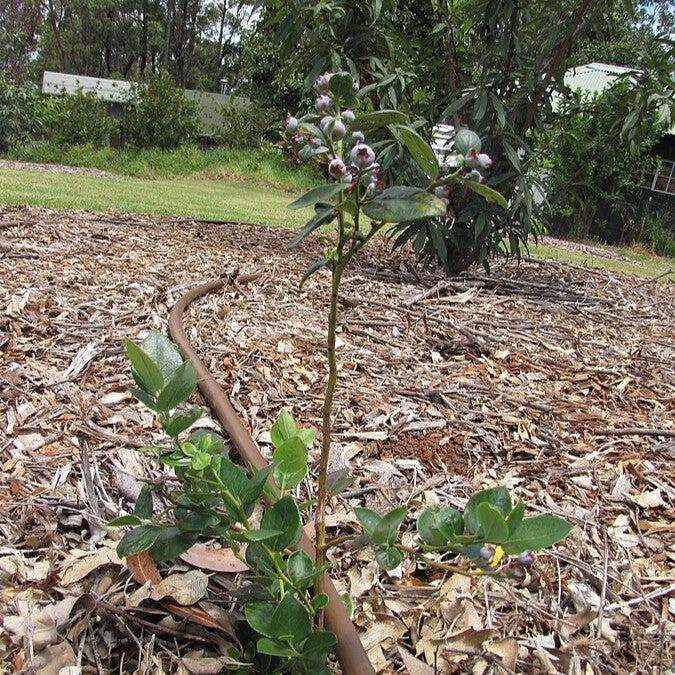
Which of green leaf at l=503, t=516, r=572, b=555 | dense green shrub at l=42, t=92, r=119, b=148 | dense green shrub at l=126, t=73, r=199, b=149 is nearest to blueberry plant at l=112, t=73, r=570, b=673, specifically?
green leaf at l=503, t=516, r=572, b=555

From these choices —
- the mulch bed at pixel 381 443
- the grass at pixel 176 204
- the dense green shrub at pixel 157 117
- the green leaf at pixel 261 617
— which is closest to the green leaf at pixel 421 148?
the green leaf at pixel 261 617

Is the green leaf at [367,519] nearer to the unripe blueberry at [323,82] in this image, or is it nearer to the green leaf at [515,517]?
the green leaf at [515,517]

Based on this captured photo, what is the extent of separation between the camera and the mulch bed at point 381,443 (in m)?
1.16

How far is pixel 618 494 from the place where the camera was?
1653 millimetres

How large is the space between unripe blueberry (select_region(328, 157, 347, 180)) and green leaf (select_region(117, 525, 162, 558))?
0.56 m

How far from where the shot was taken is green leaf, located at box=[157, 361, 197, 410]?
0.91 m

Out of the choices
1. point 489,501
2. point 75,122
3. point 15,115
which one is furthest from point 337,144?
point 75,122

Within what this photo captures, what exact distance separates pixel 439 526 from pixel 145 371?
0.44 m

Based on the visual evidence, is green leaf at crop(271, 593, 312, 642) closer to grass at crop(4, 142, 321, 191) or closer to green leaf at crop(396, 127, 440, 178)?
green leaf at crop(396, 127, 440, 178)

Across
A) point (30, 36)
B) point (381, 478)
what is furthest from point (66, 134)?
point (30, 36)

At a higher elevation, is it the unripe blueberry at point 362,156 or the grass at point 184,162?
the unripe blueberry at point 362,156

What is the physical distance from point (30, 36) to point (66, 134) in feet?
70.2

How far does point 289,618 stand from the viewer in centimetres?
86

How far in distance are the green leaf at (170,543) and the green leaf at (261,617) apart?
4.9 inches
